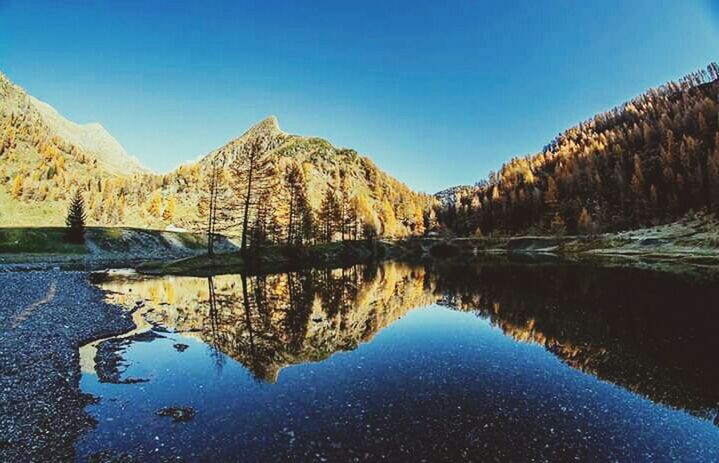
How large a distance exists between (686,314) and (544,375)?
1854 cm

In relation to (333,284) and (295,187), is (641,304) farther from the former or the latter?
(295,187)

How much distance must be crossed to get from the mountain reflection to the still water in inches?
6.1

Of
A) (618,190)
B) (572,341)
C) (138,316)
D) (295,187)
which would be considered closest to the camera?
(572,341)

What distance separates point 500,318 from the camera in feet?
89.5

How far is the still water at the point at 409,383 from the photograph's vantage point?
408 inches

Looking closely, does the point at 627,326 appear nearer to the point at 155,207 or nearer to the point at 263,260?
the point at 263,260

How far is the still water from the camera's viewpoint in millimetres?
10375

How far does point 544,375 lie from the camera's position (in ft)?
52.9

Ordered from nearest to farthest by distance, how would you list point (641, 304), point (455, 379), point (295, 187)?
point (455, 379) < point (641, 304) < point (295, 187)

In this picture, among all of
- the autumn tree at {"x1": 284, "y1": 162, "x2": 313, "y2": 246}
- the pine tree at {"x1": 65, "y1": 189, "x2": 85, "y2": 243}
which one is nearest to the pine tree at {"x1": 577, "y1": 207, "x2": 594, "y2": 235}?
the autumn tree at {"x1": 284, "y1": 162, "x2": 313, "y2": 246}

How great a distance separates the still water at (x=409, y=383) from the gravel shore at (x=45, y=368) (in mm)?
697

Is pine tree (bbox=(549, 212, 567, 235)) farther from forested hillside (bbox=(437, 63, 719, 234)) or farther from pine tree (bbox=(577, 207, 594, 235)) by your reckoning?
pine tree (bbox=(577, 207, 594, 235))

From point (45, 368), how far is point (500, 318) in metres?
26.6

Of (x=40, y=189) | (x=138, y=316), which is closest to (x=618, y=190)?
(x=138, y=316)
